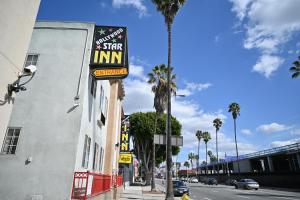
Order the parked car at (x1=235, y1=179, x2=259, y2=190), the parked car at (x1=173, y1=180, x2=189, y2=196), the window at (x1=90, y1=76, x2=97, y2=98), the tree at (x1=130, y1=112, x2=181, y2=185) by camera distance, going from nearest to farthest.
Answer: the window at (x1=90, y1=76, x2=97, y2=98) < the parked car at (x1=173, y1=180, x2=189, y2=196) < the parked car at (x1=235, y1=179, x2=259, y2=190) < the tree at (x1=130, y1=112, x2=181, y2=185)

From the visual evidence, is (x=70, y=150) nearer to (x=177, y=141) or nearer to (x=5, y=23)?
(x=5, y=23)

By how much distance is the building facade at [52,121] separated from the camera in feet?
29.9

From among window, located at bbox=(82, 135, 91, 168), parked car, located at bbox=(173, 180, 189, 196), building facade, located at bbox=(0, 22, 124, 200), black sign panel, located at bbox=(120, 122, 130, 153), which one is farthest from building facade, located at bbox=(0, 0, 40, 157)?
parked car, located at bbox=(173, 180, 189, 196)

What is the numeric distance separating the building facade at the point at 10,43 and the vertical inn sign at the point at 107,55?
560 cm

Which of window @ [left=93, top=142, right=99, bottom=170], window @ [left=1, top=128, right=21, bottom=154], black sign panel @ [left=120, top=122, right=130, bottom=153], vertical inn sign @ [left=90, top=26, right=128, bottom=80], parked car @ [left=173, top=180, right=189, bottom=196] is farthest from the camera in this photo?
black sign panel @ [left=120, top=122, right=130, bottom=153]

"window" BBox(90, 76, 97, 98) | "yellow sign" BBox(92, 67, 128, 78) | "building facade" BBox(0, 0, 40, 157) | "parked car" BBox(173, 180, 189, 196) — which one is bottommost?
"parked car" BBox(173, 180, 189, 196)

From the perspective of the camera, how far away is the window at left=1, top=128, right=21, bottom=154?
958 cm

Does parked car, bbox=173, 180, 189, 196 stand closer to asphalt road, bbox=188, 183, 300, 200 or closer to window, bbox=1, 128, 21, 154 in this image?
asphalt road, bbox=188, 183, 300, 200

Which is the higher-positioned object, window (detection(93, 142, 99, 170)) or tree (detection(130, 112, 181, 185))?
tree (detection(130, 112, 181, 185))

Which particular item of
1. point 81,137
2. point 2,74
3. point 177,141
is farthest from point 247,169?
point 2,74

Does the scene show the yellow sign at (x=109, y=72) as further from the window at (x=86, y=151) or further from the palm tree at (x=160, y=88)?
the palm tree at (x=160, y=88)

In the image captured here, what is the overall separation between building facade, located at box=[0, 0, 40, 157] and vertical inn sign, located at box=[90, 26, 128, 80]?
560 cm

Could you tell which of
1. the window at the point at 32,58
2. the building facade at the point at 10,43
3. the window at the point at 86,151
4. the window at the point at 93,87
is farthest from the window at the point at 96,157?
the building facade at the point at 10,43

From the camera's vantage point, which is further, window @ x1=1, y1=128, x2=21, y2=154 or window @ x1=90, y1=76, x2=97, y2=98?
window @ x1=90, y1=76, x2=97, y2=98
